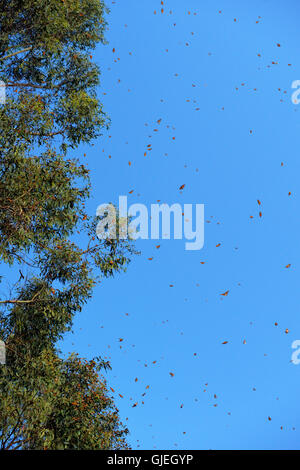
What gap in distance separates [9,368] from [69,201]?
3815 millimetres

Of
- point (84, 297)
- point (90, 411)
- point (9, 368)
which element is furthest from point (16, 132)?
point (90, 411)

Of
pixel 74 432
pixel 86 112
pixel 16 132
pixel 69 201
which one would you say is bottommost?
pixel 74 432

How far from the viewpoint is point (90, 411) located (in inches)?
443

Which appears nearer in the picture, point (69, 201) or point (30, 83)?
point (69, 201)

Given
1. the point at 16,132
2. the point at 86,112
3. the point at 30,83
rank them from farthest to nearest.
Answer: the point at 30,83 < the point at 86,112 < the point at 16,132

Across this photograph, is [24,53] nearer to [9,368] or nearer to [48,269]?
[48,269]

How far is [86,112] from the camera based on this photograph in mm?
13789

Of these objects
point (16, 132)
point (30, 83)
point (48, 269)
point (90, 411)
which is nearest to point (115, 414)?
point (90, 411)

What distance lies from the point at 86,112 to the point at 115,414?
7.53 metres

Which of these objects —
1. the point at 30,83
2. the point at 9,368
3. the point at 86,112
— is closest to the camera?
the point at 9,368

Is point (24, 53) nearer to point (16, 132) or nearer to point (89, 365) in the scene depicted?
point (16, 132)

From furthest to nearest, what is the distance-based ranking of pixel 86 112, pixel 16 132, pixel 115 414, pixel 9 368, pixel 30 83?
pixel 30 83
pixel 86 112
pixel 115 414
pixel 16 132
pixel 9 368
